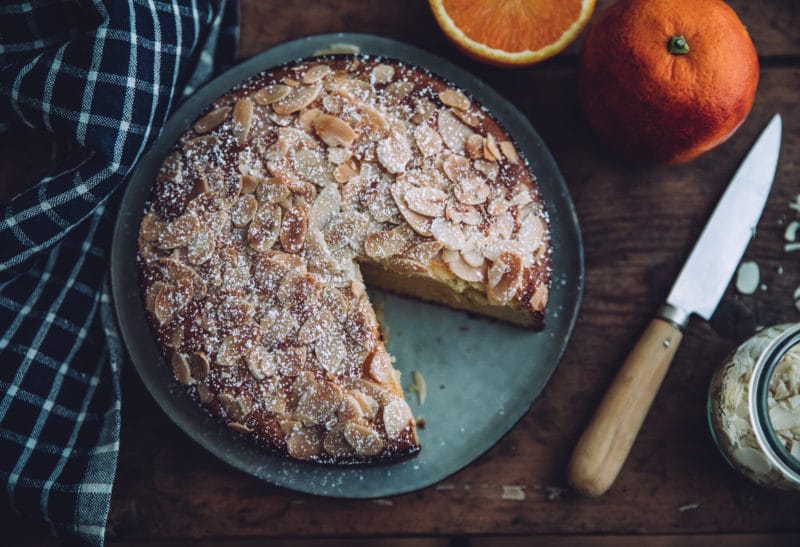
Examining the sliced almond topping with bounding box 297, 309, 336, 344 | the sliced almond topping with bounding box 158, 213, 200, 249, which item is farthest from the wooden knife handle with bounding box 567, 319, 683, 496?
the sliced almond topping with bounding box 158, 213, 200, 249

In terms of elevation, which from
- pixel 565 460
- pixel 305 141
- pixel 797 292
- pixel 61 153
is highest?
pixel 305 141

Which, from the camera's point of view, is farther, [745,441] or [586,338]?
[586,338]

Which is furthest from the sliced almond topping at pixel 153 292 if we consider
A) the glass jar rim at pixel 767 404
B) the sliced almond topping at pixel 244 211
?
the glass jar rim at pixel 767 404

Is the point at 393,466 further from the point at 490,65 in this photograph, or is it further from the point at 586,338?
the point at 490,65

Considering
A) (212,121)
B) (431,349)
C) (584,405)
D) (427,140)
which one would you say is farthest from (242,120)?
(584,405)

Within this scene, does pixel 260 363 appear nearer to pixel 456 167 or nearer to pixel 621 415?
pixel 456 167

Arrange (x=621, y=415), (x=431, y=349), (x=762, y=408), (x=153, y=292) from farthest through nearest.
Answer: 1. (x=431, y=349)
2. (x=621, y=415)
3. (x=153, y=292)
4. (x=762, y=408)

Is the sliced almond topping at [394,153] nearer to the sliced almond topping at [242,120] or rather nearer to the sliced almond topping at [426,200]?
the sliced almond topping at [426,200]

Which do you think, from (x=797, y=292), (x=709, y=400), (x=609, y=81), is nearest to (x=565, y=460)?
(x=709, y=400)
